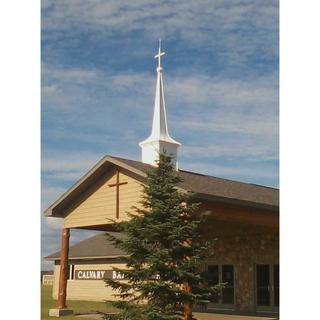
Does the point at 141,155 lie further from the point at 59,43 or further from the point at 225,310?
the point at 225,310

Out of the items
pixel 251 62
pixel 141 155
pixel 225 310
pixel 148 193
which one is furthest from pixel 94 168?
pixel 225 310

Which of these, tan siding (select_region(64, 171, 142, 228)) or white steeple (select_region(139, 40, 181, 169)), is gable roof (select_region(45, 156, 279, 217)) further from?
white steeple (select_region(139, 40, 181, 169))

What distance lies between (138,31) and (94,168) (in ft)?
8.81

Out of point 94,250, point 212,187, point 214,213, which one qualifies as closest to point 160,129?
point 212,187

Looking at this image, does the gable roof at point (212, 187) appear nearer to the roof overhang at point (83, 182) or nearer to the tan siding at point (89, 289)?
the roof overhang at point (83, 182)

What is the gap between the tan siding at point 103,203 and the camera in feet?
38.3

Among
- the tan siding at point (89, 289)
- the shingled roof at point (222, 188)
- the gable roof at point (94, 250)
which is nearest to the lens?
the shingled roof at point (222, 188)

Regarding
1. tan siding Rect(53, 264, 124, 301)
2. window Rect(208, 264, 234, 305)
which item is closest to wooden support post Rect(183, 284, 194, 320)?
window Rect(208, 264, 234, 305)

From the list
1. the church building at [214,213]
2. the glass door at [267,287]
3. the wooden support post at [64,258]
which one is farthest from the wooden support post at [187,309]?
the glass door at [267,287]

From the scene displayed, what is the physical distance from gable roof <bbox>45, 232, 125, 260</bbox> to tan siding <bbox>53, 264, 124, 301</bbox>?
1.11 feet

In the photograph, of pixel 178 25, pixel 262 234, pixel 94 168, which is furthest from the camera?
pixel 262 234

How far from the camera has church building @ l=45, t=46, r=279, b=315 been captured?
10.7 m

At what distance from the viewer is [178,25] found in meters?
10.4
